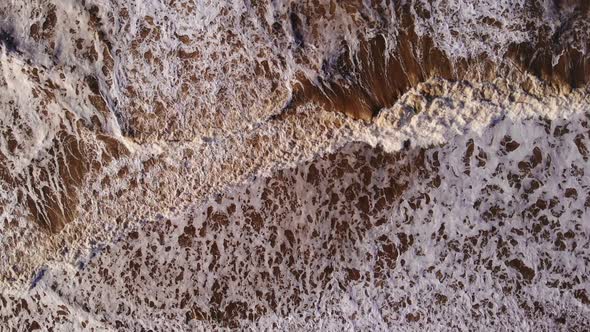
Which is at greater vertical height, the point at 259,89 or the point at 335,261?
the point at 259,89

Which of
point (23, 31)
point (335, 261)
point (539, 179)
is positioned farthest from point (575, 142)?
point (23, 31)

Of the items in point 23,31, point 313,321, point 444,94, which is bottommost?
point 313,321

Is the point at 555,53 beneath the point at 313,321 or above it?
above

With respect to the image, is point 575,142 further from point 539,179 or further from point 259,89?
point 259,89

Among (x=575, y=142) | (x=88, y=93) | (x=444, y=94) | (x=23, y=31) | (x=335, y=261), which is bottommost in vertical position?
(x=335, y=261)

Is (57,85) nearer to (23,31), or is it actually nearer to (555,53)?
(23,31)

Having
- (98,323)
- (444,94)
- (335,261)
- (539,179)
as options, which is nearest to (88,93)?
(98,323)
